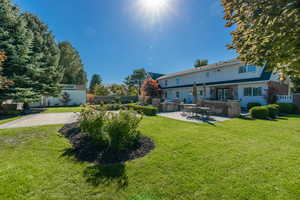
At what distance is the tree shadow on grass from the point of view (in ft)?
→ 9.15

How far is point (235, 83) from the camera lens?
54.1ft

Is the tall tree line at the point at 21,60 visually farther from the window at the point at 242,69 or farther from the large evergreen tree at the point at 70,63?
the window at the point at 242,69

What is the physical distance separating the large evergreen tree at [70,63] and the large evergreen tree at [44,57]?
1632 centimetres

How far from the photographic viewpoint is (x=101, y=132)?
461cm

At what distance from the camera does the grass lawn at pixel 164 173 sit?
2463 millimetres

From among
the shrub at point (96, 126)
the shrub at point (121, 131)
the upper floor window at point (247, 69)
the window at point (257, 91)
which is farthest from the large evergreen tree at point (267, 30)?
the upper floor window at point (247, 69)

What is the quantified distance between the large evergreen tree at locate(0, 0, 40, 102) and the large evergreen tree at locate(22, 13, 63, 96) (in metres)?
0.98

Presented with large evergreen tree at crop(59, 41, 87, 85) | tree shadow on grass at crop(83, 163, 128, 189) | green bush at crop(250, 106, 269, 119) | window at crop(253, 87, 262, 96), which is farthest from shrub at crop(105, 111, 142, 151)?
large evergreen tree at crop(59, 41, 87, 85)

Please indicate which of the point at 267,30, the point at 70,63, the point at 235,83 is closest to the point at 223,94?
the point at 235,83

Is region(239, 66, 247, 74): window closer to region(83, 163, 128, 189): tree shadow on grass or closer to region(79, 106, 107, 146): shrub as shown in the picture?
region(79, 106, 107, 146): shrub

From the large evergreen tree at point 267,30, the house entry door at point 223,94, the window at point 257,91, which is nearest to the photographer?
the large evergreen tree at point 267,30

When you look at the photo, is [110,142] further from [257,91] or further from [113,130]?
[257,91]

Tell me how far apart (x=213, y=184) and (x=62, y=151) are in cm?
461

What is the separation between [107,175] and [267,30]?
15.4 feet
